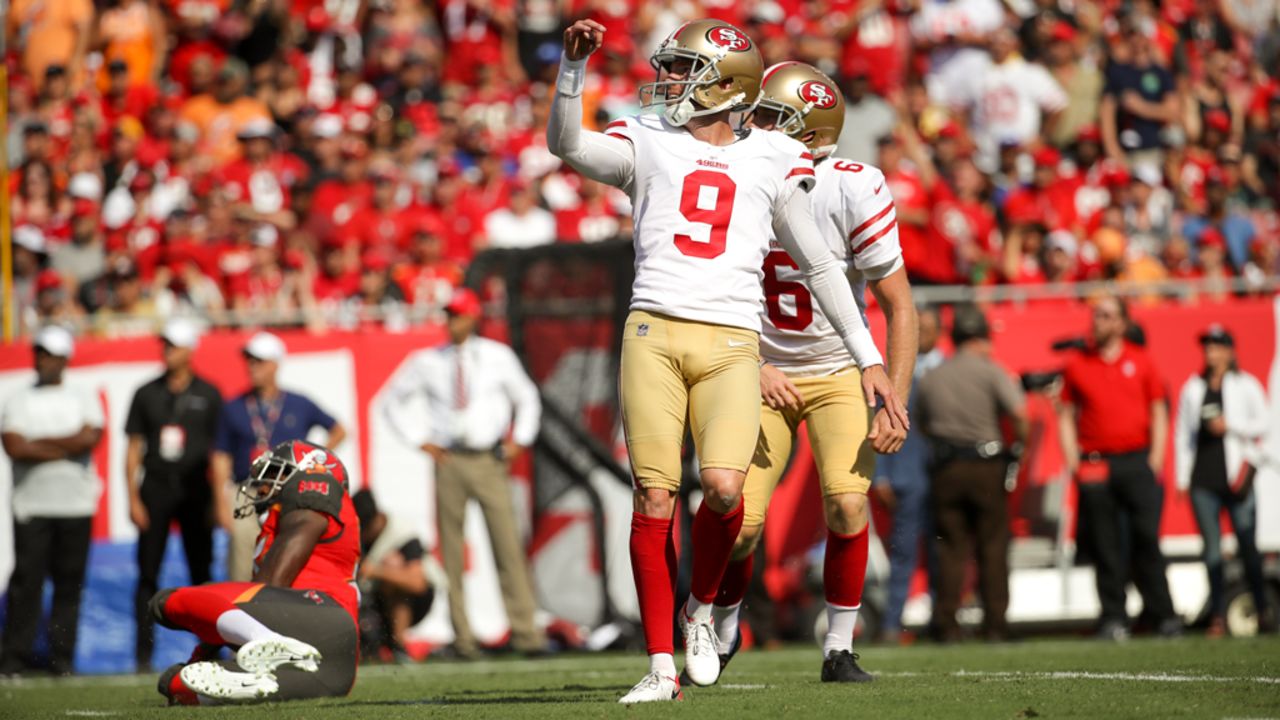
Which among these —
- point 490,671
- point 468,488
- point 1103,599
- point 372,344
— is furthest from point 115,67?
point 1103,599

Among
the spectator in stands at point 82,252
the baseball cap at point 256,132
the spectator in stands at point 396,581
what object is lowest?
the spectator in stands at point 396,581

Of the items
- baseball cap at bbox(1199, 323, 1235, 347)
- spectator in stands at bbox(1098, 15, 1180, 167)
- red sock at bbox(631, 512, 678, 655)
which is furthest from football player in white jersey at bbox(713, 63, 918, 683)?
spectator in stands at bbox(1098, 15, 1180, 167)

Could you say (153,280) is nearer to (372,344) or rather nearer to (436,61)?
(372,344)

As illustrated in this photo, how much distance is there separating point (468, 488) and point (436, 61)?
6116 millimetres

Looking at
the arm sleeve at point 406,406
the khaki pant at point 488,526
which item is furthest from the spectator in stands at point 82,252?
the khaki pant at point 488,526

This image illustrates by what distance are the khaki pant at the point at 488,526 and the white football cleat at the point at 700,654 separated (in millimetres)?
4757

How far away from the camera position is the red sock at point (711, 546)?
19.0ft

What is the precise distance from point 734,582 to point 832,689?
0.68m

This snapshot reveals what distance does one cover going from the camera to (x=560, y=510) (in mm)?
11484

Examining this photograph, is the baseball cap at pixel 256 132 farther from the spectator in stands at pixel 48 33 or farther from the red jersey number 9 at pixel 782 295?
the red jersey number 9 at pixel 782 295

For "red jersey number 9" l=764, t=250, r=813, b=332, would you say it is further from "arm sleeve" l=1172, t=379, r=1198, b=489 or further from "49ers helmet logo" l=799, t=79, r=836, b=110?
"arm sleeve" l=1172, t=379, r=1198, b=489

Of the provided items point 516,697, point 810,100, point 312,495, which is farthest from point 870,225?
point 312,495

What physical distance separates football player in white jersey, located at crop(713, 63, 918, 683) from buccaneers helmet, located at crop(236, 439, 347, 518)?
1.56 meters

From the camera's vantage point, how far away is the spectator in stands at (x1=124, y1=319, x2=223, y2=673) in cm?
1032
